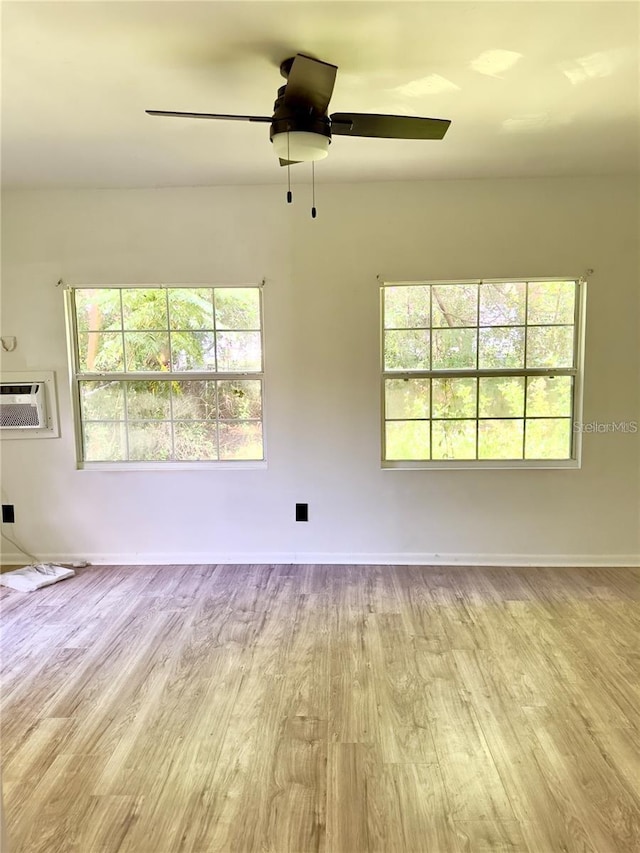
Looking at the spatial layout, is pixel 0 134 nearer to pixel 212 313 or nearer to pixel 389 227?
pixel 212 313

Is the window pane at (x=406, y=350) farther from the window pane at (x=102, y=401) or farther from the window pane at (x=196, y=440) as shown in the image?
the window pane at (x=102, y=401)

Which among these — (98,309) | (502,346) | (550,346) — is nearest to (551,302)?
(550,346)

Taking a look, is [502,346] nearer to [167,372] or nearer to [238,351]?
[238,351]

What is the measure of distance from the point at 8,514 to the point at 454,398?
3.30m

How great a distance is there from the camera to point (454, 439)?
3494mm

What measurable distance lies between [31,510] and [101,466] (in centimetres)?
62

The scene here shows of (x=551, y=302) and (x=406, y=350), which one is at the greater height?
(x=551, y=302)

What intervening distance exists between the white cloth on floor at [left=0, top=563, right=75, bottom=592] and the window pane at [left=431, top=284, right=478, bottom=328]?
3.12 meters

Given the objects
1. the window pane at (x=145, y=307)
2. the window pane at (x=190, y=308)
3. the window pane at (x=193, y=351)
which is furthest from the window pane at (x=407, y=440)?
the window pane at (x=145, y=307)

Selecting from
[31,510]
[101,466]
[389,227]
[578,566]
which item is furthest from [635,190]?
[31,510]

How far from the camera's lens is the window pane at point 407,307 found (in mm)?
3404

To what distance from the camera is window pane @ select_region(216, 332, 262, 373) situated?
3486 millimetres

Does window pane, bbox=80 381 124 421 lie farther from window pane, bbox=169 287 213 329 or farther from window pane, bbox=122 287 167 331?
window pane, bbox=169 287 213 329

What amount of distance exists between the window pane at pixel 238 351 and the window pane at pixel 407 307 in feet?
3.02
